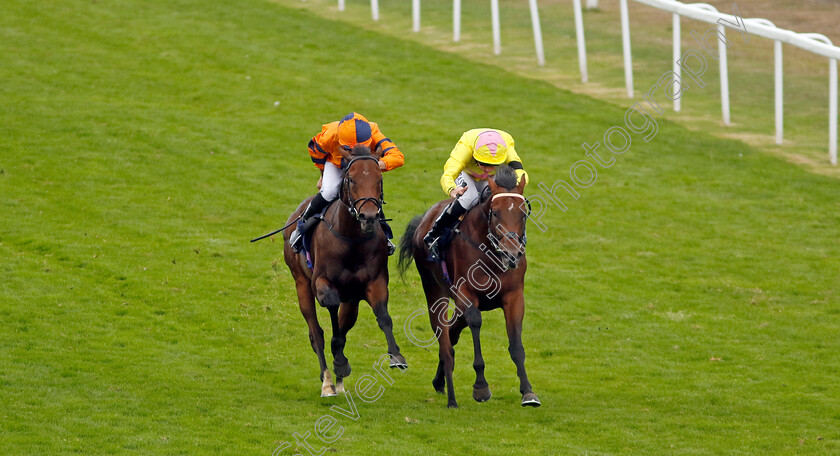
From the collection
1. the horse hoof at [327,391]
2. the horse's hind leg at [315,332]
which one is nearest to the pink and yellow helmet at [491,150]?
the horse's hind leg at [315,332]

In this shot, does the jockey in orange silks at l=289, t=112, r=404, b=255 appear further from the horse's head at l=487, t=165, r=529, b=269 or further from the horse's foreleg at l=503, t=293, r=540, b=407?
the horse's foreleg at l=503, t=293, r=540, b=407

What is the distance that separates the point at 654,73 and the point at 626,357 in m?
12.1

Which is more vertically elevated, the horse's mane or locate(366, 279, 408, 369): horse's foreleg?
the horse's mane

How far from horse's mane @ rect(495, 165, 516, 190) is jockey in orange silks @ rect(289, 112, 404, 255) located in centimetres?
105

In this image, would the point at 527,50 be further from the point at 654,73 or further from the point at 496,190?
the point at 496,190

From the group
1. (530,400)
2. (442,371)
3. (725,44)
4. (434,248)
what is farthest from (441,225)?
(725,44)

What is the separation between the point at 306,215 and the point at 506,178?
2348 millimetres

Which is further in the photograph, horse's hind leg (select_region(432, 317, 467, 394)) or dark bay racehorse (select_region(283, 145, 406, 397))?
horse's hind leg (select_region(432, 317, 467, 394))

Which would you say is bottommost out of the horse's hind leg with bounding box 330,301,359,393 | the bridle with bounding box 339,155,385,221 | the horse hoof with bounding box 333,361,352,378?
the horse hoof with bounding box 333,361,352,378

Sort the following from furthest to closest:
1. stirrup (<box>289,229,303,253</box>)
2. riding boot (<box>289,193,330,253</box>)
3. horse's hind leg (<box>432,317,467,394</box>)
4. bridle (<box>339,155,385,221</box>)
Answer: horse's hind leg (<box>432,317,467,394</box>), stirrup (<box>289,229,303,253</box>), riding boot (<box>289,193,330,253</box>), bridle (<box>339,155,385,221</box>)

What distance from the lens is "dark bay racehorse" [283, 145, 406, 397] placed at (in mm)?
9156

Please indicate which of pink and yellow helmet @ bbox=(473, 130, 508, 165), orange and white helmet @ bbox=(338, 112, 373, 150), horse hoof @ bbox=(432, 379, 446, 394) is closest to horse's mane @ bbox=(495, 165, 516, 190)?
pink and yellow helmet @ bbox=(473, 130, 508, 165)

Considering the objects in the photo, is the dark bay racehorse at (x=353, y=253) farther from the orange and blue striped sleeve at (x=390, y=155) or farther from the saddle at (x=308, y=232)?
the orange and blue striped sleeve at (x=390, y=155)

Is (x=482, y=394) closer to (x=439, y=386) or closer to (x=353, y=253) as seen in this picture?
(x=439, y=386)
